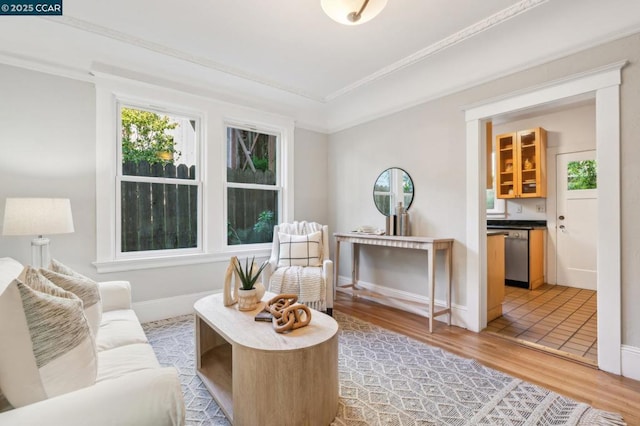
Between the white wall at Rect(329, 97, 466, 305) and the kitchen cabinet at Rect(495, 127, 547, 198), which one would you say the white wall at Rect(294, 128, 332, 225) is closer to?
the white wall at Rect(329, 97, 466, 305)

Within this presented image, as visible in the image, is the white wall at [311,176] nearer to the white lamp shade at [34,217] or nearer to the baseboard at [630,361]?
the white lamp shade at [34,217]

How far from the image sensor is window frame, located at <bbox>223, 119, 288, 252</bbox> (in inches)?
142

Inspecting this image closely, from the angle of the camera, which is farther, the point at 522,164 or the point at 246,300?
the point at 522,164

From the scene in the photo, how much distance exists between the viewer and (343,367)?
84.6 inches

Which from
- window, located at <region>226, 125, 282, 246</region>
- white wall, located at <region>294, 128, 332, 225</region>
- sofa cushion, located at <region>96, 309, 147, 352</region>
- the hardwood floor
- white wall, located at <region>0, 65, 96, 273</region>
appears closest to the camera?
sofa cushion, located at <region>96, 309, 147, 352</region>

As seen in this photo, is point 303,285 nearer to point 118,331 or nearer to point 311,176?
point 118,331

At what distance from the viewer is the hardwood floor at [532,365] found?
1.79 meters

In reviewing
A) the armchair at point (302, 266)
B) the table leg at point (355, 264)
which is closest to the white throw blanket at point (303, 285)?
the armchair at point (302, 266)

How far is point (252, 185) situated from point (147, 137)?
127 cm

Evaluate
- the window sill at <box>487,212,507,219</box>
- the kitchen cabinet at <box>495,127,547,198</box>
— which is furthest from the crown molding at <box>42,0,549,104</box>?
the window sill at <box>487,212,507,219</box>

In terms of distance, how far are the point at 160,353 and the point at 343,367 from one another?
1.44 meters

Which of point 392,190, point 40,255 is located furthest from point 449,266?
point 40,255

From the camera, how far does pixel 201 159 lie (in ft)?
11.4

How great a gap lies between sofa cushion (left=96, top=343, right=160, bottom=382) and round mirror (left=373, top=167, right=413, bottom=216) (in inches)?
112
